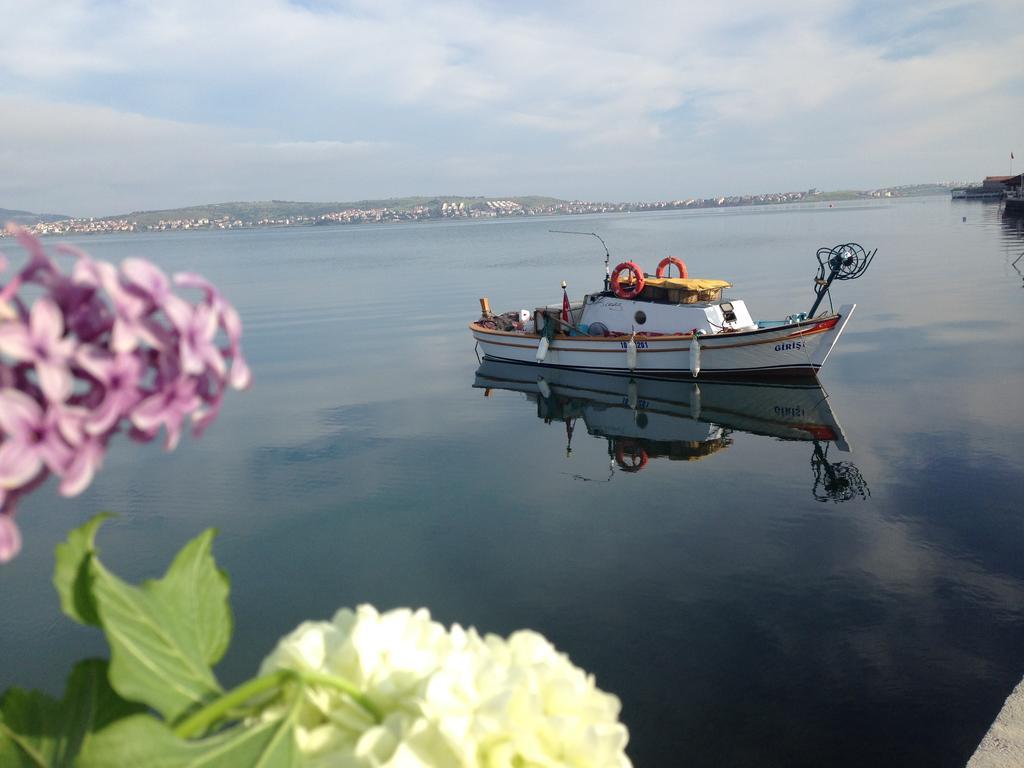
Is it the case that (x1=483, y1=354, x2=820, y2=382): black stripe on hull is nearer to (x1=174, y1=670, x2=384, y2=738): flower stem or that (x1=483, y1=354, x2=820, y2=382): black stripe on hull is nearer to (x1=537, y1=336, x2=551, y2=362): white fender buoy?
(x1=537, y1=336, x2=551, y2=362): white fender buoy

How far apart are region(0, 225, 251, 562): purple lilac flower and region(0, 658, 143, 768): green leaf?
0.31 m

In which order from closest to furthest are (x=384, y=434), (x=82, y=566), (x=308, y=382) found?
1. (x=82, y=566)
2. (x=384, y=434)
3. (x=308, y=382)

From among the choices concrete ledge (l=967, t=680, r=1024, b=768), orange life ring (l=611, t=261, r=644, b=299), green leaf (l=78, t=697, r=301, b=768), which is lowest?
concrete ledge (l=967, t=680, r=1024, b=768)

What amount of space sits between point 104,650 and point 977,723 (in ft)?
34.1

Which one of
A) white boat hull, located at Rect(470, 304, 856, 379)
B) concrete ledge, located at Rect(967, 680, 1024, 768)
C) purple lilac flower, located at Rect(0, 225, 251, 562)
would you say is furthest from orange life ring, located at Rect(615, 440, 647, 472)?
purple lilac flower, located at Rect(0, 225, 251, 562)

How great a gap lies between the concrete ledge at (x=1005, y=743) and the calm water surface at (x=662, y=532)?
2181 millimetres

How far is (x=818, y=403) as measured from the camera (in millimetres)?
20594

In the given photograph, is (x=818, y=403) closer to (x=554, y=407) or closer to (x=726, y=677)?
(x=554, y=407)

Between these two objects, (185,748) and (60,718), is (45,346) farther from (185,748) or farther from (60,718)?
(60,718)

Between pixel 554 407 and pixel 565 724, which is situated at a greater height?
pixel 565 724

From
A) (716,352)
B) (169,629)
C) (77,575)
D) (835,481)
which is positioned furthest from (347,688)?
(716,352)

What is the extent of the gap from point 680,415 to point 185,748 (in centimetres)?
2027

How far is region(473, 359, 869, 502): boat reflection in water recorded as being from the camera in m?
17.1

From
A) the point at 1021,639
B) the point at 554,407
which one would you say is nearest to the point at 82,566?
the point at 1021,639
